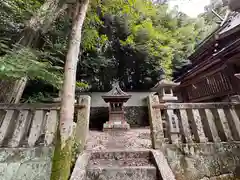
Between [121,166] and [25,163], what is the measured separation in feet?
5.12

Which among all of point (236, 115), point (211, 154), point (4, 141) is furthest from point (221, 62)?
point (4, 141)

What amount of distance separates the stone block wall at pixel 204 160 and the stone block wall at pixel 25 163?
2.06m

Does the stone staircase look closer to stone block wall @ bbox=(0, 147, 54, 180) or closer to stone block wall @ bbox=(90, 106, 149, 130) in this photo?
stone block wall @ bbox=(0, 147, 54, 180)

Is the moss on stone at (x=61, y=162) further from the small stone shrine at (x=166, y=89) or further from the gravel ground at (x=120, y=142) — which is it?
the small stone shrine at (x=166, y=89)

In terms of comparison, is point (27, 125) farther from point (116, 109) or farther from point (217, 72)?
point (217, 72)

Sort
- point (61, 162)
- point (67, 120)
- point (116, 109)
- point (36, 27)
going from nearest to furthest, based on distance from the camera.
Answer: point (61, 162) → point (67, 120) → point (36, 27) → point (116, 109)

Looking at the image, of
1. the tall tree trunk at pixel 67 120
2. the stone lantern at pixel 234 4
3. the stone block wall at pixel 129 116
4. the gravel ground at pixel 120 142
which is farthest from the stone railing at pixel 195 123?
the stone block wall at pixel 129 116

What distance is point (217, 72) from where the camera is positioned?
16.8 feet

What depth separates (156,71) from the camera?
8.74 m

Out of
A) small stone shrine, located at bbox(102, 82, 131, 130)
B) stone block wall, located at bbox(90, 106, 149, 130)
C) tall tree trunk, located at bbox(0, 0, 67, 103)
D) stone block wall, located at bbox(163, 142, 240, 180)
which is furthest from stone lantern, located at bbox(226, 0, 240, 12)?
stone block wall, located at bbox(90, 106, 149, 130)

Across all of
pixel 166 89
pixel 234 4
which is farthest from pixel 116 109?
pixel 234 4

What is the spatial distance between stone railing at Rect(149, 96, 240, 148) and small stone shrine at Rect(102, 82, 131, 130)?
4.66m

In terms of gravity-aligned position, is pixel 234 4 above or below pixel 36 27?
below

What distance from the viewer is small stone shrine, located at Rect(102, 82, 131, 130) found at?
7324 mm
